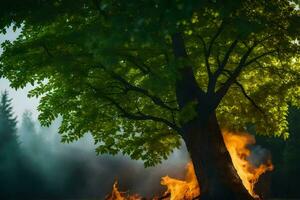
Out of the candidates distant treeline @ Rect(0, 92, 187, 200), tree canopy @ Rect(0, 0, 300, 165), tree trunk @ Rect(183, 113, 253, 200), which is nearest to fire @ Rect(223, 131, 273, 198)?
tree canopy @ Rect(0, 0, 300, 165)

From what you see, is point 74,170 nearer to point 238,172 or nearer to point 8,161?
point 8,161

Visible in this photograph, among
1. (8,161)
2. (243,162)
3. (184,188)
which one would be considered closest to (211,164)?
(184,188)

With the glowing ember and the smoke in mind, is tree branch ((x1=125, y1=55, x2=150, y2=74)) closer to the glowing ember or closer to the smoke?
the glowing ember

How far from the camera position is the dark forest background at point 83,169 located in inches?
2196

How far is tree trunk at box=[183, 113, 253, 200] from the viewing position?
17.2 metres

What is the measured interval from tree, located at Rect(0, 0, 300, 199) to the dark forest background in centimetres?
3221

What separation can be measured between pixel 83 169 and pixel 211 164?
5278 cm

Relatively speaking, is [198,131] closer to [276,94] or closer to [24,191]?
[276,94]

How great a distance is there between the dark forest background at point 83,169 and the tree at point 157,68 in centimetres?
3221

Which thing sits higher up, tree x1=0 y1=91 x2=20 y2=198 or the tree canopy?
tree x1=0 y1=91 x2=20 y2=198

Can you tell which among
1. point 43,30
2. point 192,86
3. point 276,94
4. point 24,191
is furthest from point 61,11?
point 24,191

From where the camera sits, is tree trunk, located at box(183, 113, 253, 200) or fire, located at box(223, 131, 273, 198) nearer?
tree trunk, located at box(183, 113, 253, 200)

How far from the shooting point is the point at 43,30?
19156mm

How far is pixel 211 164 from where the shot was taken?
17312 mm
